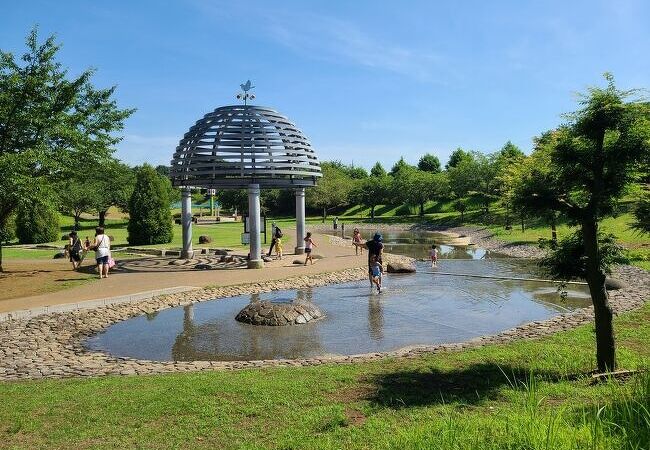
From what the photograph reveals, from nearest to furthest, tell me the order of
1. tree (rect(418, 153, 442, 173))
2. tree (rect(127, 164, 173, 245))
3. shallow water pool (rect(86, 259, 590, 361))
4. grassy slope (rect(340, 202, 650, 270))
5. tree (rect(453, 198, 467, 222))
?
shallow water pool (rect(86, 259, 590, 361)) < grassy slope (rect(340, 202, 650, 270)) < tree (rect(127, 164, 173, 245)) < tree (rect(453, 198, 467, 222)) < tree (rect(418, 153, 442, 173))

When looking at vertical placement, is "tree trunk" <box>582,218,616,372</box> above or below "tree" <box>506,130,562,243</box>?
below

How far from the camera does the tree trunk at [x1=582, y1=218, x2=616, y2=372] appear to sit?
26.0ft

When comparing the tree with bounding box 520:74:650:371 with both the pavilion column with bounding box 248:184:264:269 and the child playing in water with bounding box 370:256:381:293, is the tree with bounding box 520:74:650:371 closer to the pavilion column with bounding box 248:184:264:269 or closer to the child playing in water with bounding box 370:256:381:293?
the child playing in water with bounding box 370:256:381:293

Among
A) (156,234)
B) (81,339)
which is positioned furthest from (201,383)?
(156,234)

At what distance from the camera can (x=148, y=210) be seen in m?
32.8

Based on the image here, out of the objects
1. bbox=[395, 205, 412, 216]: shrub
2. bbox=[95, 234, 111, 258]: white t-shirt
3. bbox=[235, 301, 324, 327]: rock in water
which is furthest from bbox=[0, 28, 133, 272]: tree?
bbox=[395, 205, 412, 216]: shrub

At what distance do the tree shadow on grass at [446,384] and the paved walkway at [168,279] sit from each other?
1112 centimetres

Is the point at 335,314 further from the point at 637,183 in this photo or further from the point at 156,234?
the point at 156,234

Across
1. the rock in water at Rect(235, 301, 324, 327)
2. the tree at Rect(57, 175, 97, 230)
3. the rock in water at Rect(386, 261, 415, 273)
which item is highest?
the tree at Rect(57, 175, 97, 230)

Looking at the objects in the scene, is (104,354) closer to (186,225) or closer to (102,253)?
(102,253)

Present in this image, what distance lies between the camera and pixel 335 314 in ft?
47.4

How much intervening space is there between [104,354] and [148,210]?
915 inches

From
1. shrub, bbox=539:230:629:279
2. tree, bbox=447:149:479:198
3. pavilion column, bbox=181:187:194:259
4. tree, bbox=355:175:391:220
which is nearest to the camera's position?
shrub, bbox=539:230:629:279

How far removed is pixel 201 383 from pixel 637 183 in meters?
7.72
